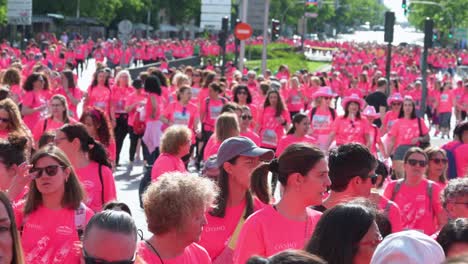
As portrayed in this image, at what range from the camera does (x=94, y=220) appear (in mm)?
4371

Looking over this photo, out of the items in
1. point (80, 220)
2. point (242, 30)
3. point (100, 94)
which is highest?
point (242, 30)

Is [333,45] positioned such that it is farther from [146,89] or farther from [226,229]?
[226,229]

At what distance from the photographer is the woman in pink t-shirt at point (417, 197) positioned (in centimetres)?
834

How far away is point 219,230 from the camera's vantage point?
21.8ft

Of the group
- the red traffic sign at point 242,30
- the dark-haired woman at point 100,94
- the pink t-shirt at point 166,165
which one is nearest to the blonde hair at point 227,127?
the pink t-shirt at point 166,165

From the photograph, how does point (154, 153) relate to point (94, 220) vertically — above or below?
below

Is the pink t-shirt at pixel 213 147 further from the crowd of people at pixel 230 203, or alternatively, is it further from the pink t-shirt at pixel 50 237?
the pink t-shirt at pixel 50 237

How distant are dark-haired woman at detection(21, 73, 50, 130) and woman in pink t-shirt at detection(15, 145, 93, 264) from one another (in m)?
8.26

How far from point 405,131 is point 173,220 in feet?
31.7

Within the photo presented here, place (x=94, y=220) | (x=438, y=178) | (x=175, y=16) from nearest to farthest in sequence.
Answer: (x=94, y=220) → (x=438, y=178) → (x=175, y=16)

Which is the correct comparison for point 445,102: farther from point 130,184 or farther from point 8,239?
point 8,239

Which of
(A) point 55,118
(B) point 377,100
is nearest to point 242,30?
(B) point 377,100

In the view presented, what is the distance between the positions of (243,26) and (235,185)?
27.4 m

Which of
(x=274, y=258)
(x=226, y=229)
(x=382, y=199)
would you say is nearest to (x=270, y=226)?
(x=226, y=229)
